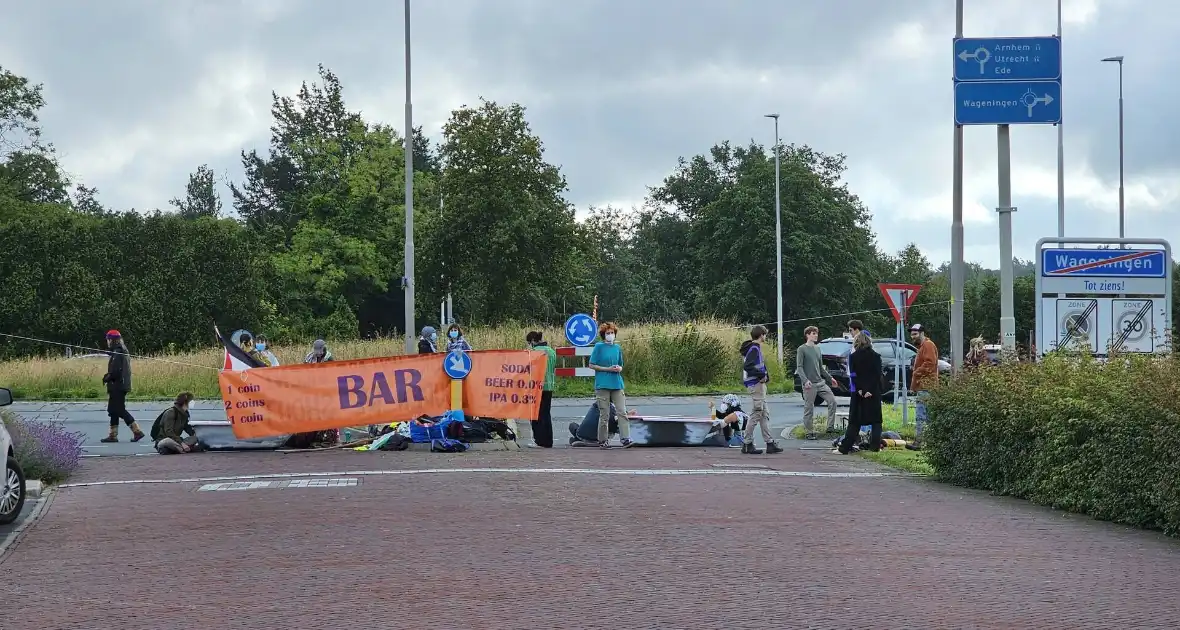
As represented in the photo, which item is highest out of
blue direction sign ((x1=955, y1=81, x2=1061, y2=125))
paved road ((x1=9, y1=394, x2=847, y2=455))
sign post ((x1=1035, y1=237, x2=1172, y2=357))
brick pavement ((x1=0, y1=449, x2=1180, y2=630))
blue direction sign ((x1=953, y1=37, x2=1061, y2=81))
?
blue direction sign ((x1=953, y1=37, x2=1061, y2=81))

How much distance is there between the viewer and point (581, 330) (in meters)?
23.1

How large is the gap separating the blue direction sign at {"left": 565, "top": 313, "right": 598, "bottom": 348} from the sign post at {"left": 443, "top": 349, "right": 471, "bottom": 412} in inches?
124

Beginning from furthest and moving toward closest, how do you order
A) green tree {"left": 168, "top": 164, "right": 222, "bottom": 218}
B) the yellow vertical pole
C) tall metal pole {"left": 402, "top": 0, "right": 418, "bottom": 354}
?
green tree {"left": 168, "top": 164, "right": 222, "bottom": 218} < tall metal pole {"left": 402, "top": 0, "right": 418, "bottom": 354} < the yellow vertical pole

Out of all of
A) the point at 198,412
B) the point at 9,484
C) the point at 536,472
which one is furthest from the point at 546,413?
the point at 198,412

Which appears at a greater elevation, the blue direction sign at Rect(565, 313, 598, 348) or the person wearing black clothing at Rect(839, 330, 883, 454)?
the blue direction sign at Rect(565, 313, 598, 348)

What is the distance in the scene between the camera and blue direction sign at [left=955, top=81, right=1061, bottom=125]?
63.8 feet

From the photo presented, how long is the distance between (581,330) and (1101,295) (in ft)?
26.6

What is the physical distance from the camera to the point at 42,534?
36.9 ft

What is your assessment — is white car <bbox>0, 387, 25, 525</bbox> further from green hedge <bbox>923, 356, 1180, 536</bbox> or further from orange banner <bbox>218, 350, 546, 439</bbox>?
green hedge <bbox>923, 356, 1180, 536</bbox>

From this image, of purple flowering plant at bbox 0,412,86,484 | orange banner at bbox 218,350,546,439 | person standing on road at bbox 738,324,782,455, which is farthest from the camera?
orange banner at bbox 218,350,546,439

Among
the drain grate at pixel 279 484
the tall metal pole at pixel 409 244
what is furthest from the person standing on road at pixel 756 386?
the tall metal pole at pixel 409 244

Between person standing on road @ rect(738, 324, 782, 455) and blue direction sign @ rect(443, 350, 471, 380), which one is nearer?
person standing on road @ rect(738, 324, 782, 455)

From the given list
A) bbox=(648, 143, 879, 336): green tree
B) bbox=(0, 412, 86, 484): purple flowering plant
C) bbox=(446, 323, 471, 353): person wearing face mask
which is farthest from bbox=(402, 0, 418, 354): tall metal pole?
bbox=(648, 143, 879, 336): green tree

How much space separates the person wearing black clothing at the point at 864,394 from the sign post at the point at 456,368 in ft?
17.6
